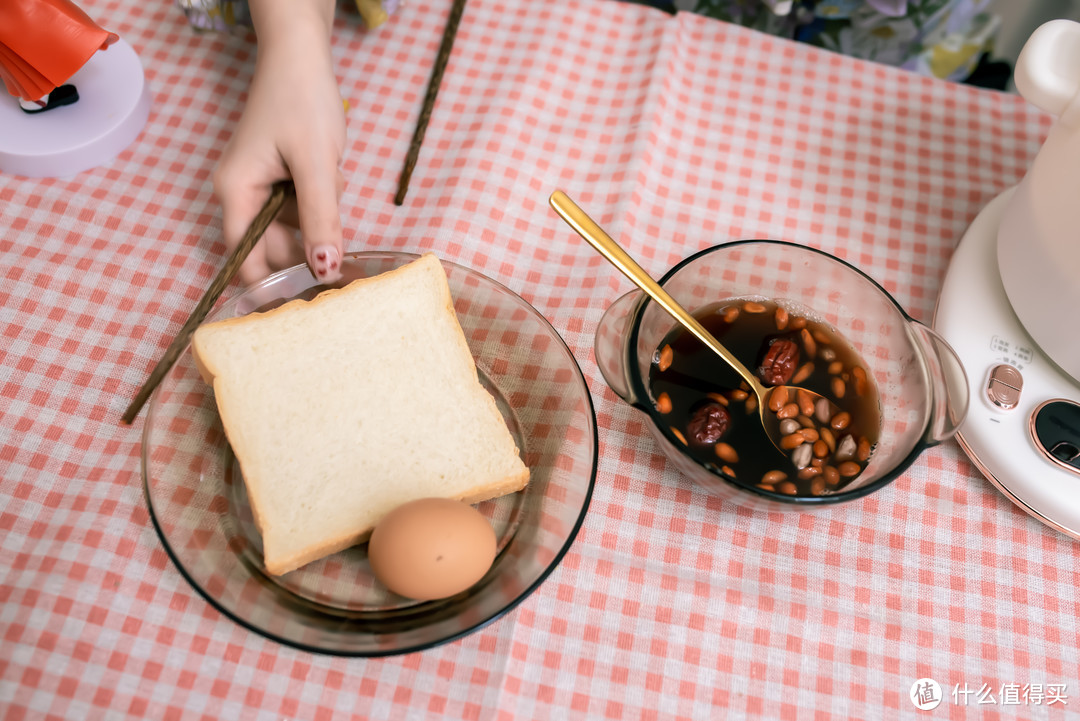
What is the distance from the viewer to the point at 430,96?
3.70ft

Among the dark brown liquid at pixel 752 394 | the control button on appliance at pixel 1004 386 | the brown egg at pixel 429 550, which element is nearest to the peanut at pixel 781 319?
the dark brown liquid at pixel 752 394

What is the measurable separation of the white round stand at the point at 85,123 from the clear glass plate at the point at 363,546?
40 centimetres

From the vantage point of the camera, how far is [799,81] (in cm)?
123

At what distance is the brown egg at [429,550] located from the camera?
67 cm

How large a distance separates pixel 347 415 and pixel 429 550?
0.60ft

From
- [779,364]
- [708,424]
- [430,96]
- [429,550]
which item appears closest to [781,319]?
[779,364]

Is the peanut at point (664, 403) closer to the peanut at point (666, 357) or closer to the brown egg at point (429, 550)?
the peanut at point (666, 357)

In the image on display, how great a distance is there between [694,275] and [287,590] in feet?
1.88

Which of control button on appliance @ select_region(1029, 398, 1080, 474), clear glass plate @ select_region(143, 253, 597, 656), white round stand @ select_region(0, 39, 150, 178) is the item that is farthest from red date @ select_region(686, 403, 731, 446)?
white round stand @ select_region(0, 39, 150, 178)

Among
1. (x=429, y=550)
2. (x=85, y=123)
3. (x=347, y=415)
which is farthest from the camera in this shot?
(x=85, y=123)

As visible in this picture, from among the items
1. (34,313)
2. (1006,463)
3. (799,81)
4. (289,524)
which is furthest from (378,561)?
(799,81)

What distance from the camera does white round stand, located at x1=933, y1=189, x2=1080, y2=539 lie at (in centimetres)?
83

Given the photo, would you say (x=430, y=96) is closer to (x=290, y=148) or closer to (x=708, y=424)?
(x=290, y=148)

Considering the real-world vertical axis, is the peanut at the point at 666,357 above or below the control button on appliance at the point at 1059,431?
below
